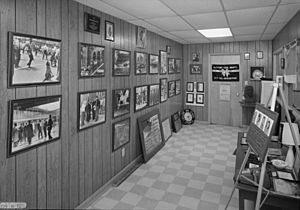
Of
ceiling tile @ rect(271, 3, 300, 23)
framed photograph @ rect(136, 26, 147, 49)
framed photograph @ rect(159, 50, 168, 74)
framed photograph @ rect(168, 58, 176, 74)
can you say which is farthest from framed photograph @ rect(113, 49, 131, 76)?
framed photograph @ rect(168, 58, 176, 74)

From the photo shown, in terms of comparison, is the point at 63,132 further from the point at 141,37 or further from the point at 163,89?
the point at 163,89

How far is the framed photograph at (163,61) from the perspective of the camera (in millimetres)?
5218

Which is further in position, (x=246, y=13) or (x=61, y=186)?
(x=246, y=13)

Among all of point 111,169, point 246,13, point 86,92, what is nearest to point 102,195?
point 111,169

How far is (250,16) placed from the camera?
3.38 metres

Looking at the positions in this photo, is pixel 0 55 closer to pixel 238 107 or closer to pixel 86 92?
pixel 86 92

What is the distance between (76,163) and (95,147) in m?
0.39

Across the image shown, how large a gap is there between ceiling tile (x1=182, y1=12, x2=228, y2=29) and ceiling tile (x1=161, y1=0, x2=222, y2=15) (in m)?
0.24

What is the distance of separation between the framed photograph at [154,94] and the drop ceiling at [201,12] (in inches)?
48.7

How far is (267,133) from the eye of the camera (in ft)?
5.95

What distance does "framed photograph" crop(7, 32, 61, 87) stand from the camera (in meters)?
1.90

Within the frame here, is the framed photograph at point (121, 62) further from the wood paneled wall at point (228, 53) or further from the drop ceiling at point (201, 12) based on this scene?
the wood paneled wall at point (228, 53)

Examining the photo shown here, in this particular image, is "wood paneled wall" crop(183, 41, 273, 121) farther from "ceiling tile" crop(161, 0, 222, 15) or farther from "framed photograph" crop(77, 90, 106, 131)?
"framed photograph" crop(77, 90, 106, 131)

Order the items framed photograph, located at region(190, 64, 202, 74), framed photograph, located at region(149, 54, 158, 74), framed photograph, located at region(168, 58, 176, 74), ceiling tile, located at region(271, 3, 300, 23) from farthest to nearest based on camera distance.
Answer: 1. framed photograph, located at region(190, 64, 202, 74)
2. framed photograph, located at region(168, 58, 176, 74)
3. framed photograph, located at region(149, 54, 158, 74)
4. ceiling tile, located at region(271, 3, 300, 23)
